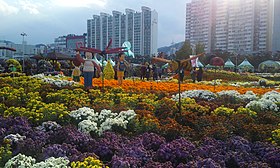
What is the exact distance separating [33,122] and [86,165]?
3000 mm

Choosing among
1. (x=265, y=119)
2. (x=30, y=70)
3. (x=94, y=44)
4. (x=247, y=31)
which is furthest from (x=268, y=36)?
(x=265, y=119)

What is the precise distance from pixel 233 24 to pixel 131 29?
28.8 m

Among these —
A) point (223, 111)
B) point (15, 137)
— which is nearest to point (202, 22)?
point (223, 111)

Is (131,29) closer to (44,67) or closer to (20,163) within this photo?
(44,67)

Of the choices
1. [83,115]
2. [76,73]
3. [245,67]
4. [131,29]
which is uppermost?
[131,29]

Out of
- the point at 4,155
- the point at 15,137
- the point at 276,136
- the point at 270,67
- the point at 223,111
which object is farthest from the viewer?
Result: the point at 270,67

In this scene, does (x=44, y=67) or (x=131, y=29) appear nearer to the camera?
(x=44, y=67)

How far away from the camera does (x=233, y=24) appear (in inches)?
3615

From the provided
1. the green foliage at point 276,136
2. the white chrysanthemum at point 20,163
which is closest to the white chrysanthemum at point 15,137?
the white chrysanthemum at point 20,163

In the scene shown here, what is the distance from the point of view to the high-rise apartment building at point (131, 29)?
3573 inches

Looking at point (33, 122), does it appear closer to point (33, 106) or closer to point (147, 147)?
point (33, 106)

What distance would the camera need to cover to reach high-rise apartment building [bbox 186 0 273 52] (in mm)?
85625

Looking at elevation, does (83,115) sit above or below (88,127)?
above

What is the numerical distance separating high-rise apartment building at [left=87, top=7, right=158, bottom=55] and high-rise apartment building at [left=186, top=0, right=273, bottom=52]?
13.2m
